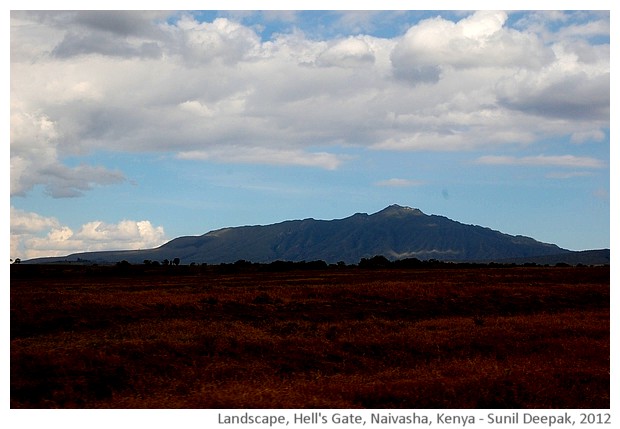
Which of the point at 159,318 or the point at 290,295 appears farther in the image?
the point at 290,295

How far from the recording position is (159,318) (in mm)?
32500

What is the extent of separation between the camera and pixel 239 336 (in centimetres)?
2648

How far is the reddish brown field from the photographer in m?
18.4

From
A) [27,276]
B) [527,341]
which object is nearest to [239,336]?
[527,341]

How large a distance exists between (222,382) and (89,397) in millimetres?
4093

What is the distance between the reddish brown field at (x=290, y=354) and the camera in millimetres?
18375

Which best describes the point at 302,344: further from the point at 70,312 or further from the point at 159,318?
the point at 70,312

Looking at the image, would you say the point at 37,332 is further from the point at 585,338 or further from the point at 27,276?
the point at 27,276

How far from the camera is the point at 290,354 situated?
2422 cm
